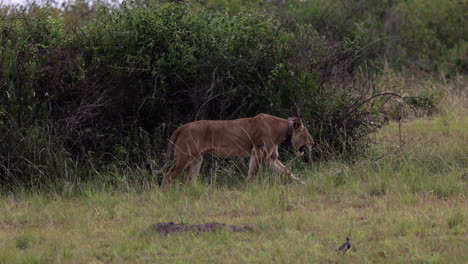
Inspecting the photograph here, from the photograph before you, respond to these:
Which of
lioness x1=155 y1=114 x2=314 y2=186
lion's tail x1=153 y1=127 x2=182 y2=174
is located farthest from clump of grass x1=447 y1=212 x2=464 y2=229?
lion's tail x1=153 y1=127 x2=182 y2=174

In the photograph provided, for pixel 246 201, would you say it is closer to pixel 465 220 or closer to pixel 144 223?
pixel 144 223

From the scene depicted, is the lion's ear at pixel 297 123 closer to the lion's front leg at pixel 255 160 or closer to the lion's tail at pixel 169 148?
the lion's front leg at pixel 255 160

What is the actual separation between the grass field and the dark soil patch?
11 cm

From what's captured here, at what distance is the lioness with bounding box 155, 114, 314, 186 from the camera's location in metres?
9.84

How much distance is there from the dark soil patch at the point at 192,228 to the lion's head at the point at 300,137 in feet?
11.1

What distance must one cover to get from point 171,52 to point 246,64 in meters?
1.21

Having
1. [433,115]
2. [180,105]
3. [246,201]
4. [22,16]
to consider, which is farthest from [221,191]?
[433,115]

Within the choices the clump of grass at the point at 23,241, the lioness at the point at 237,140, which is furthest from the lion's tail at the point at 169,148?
the clump of grass at the point at 23,241

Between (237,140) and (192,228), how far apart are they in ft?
10.3

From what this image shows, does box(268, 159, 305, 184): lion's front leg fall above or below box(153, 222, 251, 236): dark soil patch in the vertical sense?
below

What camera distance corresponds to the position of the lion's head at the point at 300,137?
10430mm

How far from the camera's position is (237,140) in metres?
10.2

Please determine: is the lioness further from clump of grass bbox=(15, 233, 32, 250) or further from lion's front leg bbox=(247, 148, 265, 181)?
clump of grass bbox=(15, 233, 32, 250)

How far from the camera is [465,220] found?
714 cm
